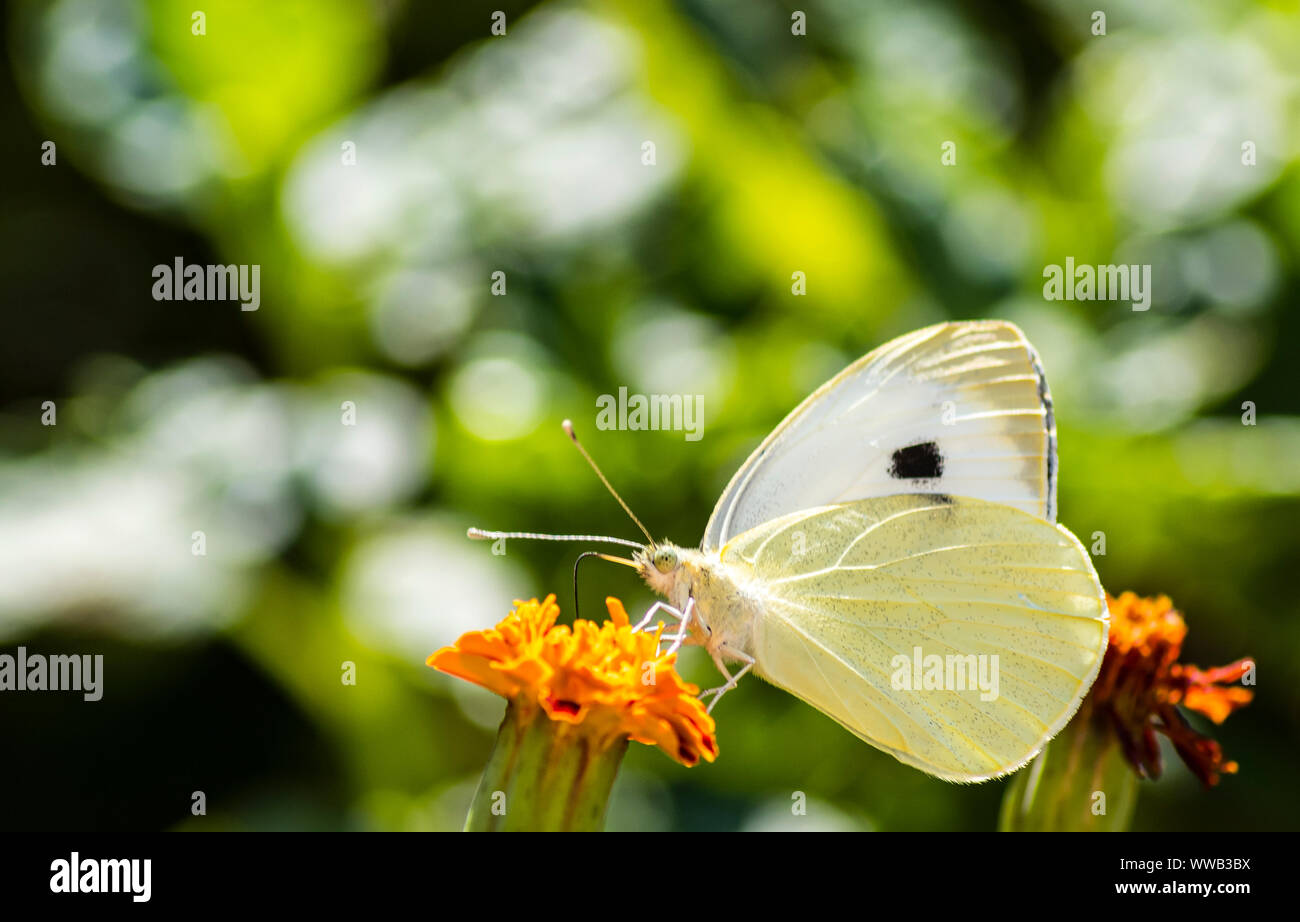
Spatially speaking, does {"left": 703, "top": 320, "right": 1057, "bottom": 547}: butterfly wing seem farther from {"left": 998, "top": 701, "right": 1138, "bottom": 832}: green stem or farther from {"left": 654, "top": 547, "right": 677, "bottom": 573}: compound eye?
{"left": 998, "top": 701, "right": 1138, "bottom": 832}: green stem

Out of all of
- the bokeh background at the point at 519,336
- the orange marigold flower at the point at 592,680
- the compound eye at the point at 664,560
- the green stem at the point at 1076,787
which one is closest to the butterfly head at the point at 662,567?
the compound eye at the point at 664,560

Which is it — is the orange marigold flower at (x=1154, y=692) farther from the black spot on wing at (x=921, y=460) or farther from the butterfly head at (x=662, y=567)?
the butterfly head at (x=662, y=567)

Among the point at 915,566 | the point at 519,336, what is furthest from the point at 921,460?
the point at 519,336

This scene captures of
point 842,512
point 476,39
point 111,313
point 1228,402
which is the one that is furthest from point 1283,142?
point 111,313

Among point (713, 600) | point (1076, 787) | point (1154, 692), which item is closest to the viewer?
point (1076, 787)

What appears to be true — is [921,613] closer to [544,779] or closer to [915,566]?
[915,566]

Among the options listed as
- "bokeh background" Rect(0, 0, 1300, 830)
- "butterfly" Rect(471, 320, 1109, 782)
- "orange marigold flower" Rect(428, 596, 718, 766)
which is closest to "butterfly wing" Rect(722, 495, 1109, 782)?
"butterfly" Rect(471, 320, 1109, 782)
